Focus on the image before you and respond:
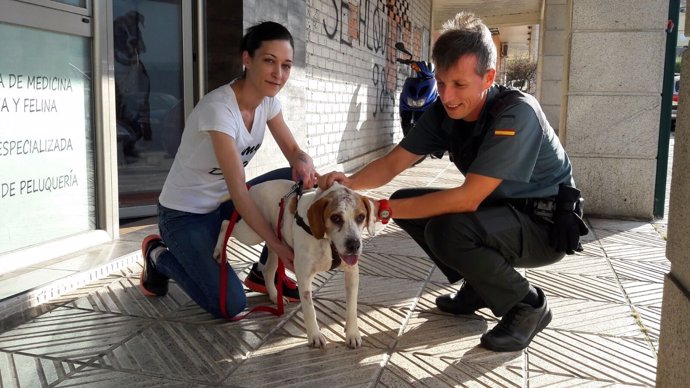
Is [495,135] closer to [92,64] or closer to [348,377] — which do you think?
[348,377]

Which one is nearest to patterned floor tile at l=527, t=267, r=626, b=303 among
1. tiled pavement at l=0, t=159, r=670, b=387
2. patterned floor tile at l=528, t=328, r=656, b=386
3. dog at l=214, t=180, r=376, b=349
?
tiled pavement at l=0, t=159, r=670, b=387

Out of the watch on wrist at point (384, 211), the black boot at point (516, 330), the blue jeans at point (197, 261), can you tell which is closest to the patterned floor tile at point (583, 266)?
the black boot at point (516, 330)

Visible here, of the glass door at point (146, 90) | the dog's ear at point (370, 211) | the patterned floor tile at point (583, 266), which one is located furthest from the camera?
the glass door at point (146, 90)

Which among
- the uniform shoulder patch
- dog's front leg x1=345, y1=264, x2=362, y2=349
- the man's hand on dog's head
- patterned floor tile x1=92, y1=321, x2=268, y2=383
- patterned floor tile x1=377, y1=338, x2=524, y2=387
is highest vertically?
the uniform shoulder patch

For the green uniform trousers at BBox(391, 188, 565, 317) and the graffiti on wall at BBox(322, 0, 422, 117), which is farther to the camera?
the graffiti on wall at BBox(322, 0, 422, 117)

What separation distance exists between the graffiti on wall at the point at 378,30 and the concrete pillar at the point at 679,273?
6530mm

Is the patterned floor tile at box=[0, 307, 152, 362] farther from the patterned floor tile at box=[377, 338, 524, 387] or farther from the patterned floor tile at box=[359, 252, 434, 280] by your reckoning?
the patterned floor tile at box=[359, 252, 434, 280]

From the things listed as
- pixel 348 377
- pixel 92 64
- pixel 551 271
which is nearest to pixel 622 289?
pixel 551 271

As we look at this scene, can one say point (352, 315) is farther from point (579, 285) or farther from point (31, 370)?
point (579, 285)

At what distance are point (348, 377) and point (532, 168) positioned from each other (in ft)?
4.37

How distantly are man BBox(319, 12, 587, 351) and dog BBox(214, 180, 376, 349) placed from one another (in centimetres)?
21

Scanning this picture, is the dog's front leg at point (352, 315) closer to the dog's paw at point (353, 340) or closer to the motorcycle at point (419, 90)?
the dog's paw at point (353, 340)

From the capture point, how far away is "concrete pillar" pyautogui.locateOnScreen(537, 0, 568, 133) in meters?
15.5

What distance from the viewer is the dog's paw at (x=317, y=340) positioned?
311cm
